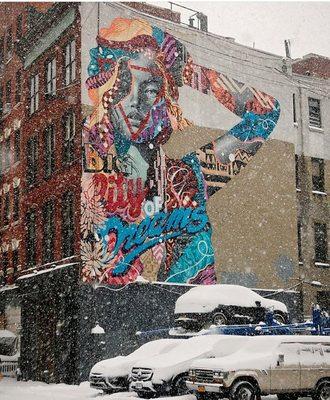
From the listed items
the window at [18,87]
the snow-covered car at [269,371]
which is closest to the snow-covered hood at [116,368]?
the snow-covered car at [269,371]

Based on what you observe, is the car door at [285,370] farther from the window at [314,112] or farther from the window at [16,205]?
the window at [16,205]

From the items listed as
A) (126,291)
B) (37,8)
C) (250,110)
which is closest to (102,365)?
(126,291)

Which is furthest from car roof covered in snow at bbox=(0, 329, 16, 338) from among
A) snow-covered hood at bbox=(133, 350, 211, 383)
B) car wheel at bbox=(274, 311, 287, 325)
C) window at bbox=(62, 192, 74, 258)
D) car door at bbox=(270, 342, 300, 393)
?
car door at bbox=(270, 342, 300, 393)

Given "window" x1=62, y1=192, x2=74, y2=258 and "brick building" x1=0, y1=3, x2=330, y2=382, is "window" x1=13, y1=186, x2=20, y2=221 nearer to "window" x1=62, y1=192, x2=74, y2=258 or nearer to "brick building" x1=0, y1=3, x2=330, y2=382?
"brick building" x1=0, y1=3, x2=330, y2=382

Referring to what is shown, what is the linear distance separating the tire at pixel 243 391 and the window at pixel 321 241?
2053 cm

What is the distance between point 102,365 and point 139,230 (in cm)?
848

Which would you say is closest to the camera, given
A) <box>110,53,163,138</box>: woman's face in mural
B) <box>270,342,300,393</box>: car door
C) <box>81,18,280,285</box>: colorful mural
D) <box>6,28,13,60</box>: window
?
<box>270,342,300,393</box>: car door

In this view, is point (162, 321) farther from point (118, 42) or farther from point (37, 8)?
point (37, 8)

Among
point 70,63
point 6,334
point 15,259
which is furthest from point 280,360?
point 15,259

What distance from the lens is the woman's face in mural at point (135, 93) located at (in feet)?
98.6

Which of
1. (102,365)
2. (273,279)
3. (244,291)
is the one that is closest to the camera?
(102,365)

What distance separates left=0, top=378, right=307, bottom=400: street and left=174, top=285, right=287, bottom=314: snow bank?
474 centimetres

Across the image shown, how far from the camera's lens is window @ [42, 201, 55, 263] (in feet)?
105

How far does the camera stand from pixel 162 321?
29.5m
